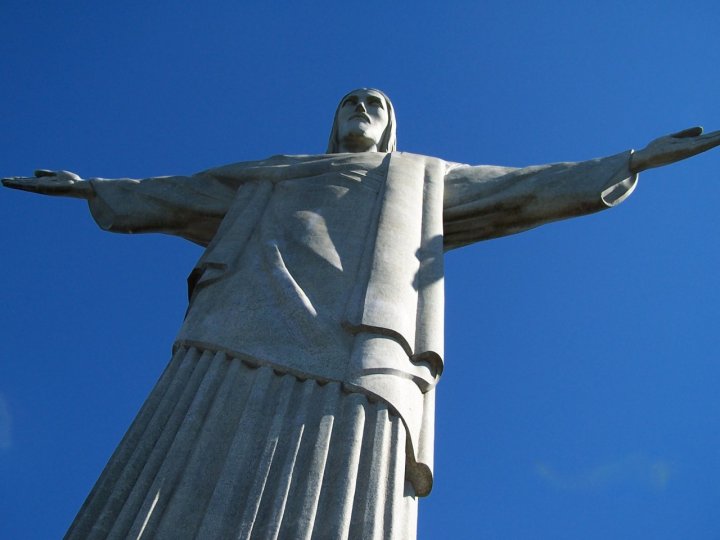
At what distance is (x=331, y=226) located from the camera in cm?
830

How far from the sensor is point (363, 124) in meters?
10.6

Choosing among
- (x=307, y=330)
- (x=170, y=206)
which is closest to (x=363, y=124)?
(x=170, y=206)

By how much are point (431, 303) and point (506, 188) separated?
7.05ft

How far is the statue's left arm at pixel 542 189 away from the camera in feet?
28.8

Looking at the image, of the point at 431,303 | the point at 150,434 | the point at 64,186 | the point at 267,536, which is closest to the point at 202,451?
the point at 150,434

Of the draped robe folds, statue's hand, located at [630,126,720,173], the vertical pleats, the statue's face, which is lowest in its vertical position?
the vertical pleats

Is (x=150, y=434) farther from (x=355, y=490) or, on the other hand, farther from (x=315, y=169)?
(x=315, y=169)

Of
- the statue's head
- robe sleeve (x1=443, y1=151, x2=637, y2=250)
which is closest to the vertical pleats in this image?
robe sleeve (x1=443, y1=151, x2=637, y2=250)

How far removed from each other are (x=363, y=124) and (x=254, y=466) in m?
5.38

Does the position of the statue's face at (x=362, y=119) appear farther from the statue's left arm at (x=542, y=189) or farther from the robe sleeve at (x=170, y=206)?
the robe sleeve at (x=170, y=206)

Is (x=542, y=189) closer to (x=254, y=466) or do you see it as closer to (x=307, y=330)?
(x=307, y=330)

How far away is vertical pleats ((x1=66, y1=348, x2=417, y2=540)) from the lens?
5664 millimetres

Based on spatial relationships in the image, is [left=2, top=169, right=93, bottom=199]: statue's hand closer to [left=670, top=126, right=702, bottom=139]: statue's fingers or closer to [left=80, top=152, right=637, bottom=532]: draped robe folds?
[left=80, top=152, right=637, bottom=532]: draped robe folds

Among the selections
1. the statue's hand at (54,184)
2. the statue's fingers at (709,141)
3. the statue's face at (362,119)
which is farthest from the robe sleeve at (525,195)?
the statue's hand at (54,184)
